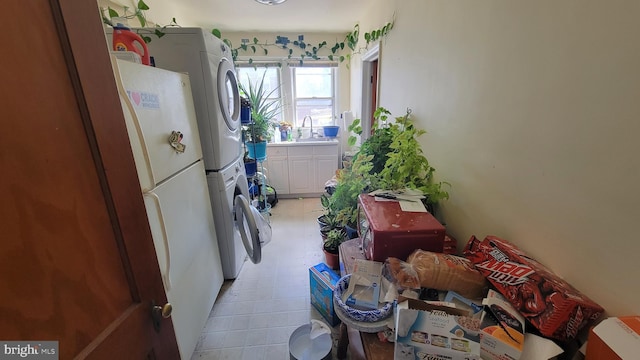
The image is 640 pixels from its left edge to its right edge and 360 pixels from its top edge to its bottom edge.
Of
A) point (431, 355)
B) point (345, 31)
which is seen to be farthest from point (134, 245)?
point (345, 31)

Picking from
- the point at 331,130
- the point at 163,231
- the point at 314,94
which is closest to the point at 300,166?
the point at 331,130

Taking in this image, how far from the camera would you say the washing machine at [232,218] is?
1.88 metres

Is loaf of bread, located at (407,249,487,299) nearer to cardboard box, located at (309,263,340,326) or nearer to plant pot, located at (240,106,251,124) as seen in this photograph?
cardboard box, located at (309,263,340,326)

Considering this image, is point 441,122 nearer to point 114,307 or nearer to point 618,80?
point 618,80

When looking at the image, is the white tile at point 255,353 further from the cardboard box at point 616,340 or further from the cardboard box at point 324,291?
the cardboard box at point 616,340

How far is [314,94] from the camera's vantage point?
418cm

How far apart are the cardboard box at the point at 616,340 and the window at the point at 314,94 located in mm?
3992

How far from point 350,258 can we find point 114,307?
102cm

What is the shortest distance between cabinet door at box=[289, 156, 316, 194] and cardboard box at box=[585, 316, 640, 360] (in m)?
3.38

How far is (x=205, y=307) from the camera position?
168 centimetres

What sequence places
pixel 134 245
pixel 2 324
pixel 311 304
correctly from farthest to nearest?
pixel 311 304 → pixel 134 245 → pixel 2 324

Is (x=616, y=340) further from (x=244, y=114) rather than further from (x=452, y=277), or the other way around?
(x=244, y=114)

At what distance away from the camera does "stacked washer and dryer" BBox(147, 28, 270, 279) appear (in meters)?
1.63

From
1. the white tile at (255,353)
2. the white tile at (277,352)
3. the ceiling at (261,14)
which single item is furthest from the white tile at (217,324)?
the ceiling at (261,14)
